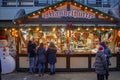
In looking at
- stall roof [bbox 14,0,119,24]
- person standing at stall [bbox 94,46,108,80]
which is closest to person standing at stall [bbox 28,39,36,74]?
stall roof [bbox 14,0,119,24]

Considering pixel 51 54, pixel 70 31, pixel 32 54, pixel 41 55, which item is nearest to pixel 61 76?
pixel 51 54

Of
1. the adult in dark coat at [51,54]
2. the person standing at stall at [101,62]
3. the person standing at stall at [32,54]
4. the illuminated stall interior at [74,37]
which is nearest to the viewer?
the person standing at stall at [101,62]

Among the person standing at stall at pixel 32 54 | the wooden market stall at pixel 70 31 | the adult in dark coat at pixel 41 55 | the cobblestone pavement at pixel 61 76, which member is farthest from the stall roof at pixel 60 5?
the cobblestone pavement at pixel 61 76

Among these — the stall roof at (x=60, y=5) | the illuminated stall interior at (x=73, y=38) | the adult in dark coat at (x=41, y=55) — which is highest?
the stall roof at (x=60, y=5)

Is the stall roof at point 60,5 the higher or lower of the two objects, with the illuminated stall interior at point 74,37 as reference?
higher

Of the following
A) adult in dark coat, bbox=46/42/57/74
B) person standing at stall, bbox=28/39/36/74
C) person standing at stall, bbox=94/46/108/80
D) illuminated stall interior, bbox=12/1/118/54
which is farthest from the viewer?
illuminated stall interior, bbox=12/1/118/54

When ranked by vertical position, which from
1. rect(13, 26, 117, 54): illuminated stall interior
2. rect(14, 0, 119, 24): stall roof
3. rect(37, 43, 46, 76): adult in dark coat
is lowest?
rect(37, 43, 46, 76): adult in dark coat

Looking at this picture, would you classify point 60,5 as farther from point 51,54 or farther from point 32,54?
point 32,54

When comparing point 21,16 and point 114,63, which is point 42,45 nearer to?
point 21,16

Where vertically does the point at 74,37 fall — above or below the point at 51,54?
above

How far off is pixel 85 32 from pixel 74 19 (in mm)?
1024

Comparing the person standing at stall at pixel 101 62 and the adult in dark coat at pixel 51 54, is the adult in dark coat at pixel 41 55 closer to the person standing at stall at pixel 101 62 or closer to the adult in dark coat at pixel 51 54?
the adult in dark coat at pixel 51 54

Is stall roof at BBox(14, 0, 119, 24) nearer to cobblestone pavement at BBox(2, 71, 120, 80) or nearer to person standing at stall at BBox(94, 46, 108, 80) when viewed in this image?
cobblestone pavement at BBox(2, 71, 120, 80)

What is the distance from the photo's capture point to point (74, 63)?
17.3 metres
